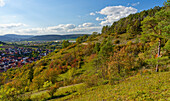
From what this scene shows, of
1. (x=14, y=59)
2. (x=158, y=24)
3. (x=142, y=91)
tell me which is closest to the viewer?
(x=142, y=91)

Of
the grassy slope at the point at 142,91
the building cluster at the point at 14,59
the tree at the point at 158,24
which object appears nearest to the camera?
the grassy slope at the point at 142,91

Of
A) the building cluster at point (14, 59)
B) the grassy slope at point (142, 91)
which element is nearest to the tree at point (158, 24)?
the grassy slope at point (142, 91)

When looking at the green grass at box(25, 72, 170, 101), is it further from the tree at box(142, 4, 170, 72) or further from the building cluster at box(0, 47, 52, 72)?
the building cluster at box(0, 47, 52, 72)

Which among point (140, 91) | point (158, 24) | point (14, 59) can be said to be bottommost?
point (14, 59)

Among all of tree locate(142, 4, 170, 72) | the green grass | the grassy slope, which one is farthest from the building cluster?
tree locate(142, 4, 170, 72)

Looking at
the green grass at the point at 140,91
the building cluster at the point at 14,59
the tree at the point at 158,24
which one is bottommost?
the building cluster at the point at 14,59

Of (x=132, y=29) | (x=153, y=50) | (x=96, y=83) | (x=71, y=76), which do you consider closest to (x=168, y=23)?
(x=153, y=50)

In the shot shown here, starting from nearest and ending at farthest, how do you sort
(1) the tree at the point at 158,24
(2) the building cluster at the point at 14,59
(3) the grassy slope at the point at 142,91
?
(3) the grassy slope at the point at 142,91 → (1) the tree at the point at 158,24 → (2) the building cluster at the point at 14,59

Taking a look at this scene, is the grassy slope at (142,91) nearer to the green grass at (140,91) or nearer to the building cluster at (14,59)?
the green grass at (140,91)

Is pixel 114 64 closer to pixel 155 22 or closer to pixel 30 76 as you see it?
pixel 155 22

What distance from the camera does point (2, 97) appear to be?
1366cm

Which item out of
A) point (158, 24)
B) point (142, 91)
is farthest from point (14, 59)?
point (158, 24)

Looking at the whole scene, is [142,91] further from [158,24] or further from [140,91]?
[158,24]

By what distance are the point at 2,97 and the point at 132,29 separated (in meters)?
76.9
